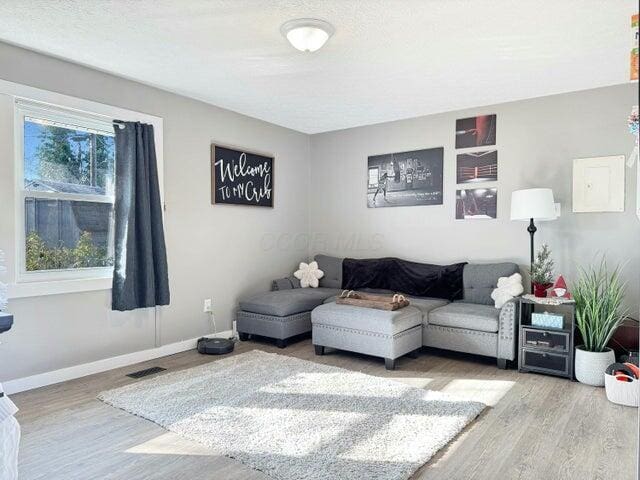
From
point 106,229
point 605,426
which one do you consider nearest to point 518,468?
point 605,426

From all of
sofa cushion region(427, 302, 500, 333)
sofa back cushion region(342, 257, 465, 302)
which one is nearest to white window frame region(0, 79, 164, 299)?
sofa back cushion region(342, 257, 465, 302)

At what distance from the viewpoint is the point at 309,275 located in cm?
511

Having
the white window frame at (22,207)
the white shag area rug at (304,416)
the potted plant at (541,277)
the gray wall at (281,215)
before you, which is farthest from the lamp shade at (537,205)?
the white window frame at (22,207)

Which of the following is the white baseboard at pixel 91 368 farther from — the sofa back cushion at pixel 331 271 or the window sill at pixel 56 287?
the sofa back cushion at pixel 331 271

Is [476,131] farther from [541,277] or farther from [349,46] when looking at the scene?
[349,46]

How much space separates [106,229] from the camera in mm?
3609

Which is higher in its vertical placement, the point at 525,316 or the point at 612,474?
the point at 525,316

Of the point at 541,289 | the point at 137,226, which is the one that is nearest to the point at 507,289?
the point at 541,289

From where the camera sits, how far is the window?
3.13 metres

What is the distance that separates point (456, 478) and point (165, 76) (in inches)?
136

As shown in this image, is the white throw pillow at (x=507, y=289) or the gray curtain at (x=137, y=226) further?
the white throw pillow at (x=507, y=289)

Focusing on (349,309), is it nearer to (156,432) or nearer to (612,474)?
(156,432)

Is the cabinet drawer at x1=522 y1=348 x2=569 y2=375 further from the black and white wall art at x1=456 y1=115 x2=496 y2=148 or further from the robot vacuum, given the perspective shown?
the robot vacuum

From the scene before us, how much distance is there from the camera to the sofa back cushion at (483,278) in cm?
403
